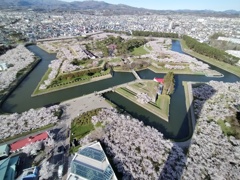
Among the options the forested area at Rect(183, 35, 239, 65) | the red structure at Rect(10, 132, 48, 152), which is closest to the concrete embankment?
the red structure at Rect(10, 132, 48, 152)

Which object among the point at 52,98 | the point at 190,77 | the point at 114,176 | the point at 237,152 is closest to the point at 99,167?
the point at 114,176

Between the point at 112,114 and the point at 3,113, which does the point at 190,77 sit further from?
the point at 3,113

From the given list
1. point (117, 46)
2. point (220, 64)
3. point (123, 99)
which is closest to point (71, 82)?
point (123, 99)

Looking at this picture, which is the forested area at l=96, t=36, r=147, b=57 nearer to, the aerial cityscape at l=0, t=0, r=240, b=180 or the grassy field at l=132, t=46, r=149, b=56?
the grassy field at l=132, t=46, r=149, b=56

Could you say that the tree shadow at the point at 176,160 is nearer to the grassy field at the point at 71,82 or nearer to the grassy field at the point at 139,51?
the grassy field at the point at 71,82

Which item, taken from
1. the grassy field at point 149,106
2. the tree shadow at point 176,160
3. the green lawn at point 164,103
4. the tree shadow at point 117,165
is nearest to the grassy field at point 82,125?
the tree shadow at point 117,165

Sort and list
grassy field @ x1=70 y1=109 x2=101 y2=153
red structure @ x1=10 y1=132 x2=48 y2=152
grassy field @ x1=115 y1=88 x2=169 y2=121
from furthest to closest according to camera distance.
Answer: grassy field @ x1=115 y1=88 x2=169 y2=121 < grassy field @ x1=70 y1=109 x2=101 y2=153 < red structure @ x1=10 y1=132 x2=48 y2=152

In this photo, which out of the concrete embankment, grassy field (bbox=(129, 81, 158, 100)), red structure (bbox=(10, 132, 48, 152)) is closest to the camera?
red structure (bbox=(10, 132, 48, 152))
